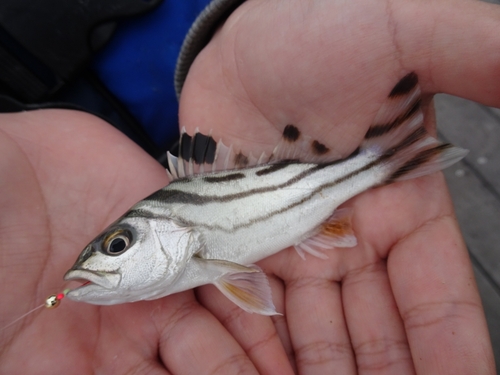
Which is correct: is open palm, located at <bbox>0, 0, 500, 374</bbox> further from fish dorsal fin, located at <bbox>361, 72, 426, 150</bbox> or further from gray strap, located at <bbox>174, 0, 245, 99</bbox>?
gray strap, located at <bbox>174, 0, 245, 99</bbox>

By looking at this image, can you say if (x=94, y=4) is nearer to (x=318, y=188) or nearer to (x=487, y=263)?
(x=318, y=188)

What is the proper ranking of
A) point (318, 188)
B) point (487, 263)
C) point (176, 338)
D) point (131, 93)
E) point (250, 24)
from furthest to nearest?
point (487, 263) → point (131, 93) → point (250, 24) → point (318, 188) → point (176, 338)

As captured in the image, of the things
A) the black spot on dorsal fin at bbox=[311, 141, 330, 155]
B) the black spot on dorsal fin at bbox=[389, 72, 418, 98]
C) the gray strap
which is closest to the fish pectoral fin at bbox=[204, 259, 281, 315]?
the black spot on dorsal fin at bbox=[311, 141, 330, 155]

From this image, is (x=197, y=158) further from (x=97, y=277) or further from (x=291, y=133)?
(x=97, y=277)

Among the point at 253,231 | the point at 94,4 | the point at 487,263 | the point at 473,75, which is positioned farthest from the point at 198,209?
the point at 487,263

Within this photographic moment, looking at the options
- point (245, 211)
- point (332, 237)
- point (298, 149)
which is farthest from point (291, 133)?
point (332, 237)

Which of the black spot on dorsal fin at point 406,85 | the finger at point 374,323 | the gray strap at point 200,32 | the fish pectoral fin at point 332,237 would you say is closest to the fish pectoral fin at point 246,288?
the fish pectoral fin at point 332,237
